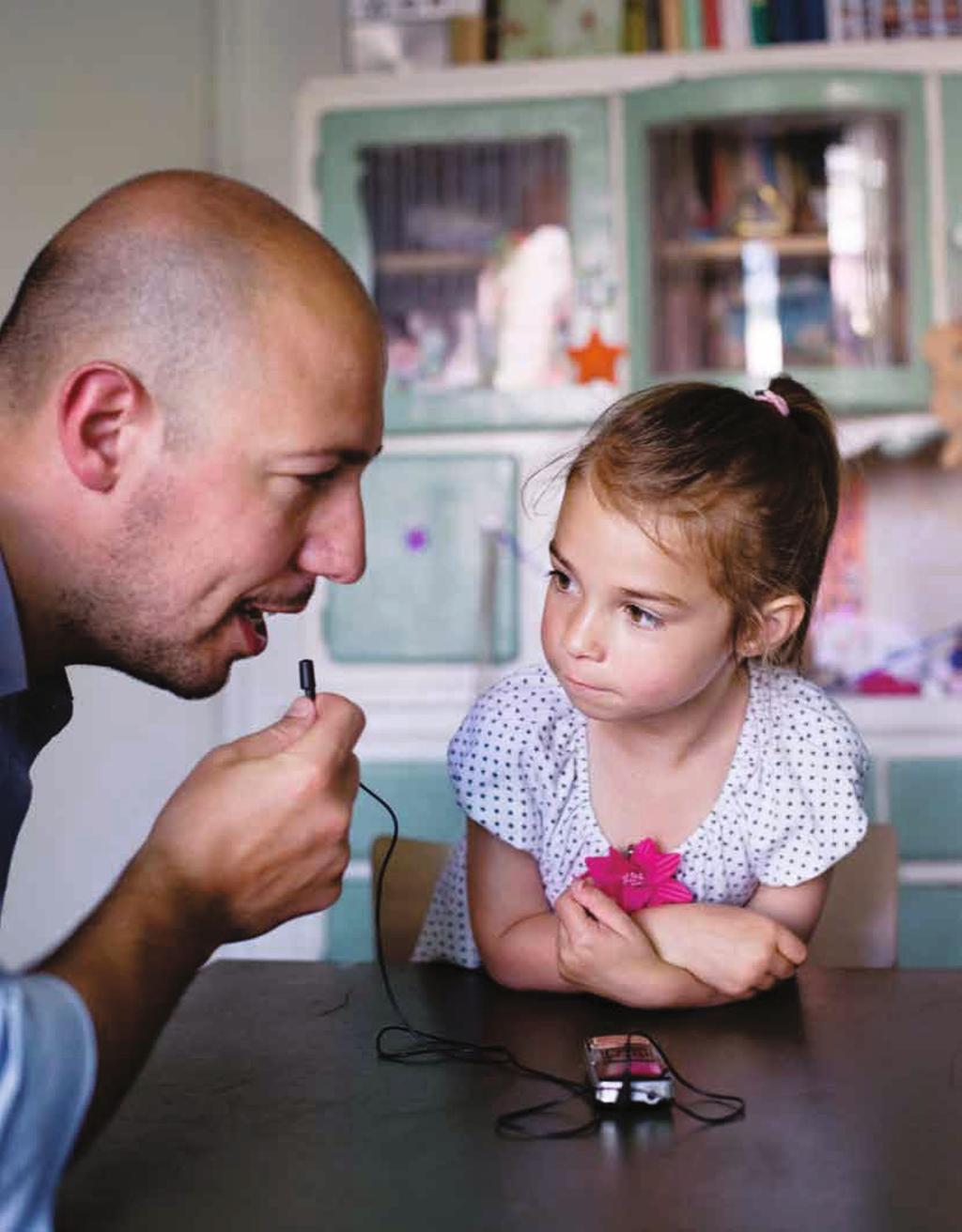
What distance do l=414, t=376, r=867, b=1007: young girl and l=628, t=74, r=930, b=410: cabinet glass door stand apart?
1571 mm

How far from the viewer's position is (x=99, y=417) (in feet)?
3.46

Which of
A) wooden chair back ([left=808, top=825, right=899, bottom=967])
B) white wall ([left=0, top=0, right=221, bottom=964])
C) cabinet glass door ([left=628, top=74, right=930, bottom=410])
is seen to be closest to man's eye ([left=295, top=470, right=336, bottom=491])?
wooden chair back ([left=808, top=825, right=899, bottom=967])

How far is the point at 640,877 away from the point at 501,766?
0.56ft

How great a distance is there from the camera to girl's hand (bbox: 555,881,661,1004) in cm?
112

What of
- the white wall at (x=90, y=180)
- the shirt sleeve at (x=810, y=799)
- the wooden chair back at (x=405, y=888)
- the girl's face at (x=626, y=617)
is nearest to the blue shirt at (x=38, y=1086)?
the girl's face at (x=626, y=617)

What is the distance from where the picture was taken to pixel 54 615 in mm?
1142

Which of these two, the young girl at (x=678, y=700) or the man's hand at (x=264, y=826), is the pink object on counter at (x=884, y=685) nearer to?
the young girl at (x=678, y=700)

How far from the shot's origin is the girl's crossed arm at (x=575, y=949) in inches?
44.0

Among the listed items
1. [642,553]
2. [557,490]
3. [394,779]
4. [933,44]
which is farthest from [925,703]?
[642,553]

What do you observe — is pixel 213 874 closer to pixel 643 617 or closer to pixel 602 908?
pixel 602 908

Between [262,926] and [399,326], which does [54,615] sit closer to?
[262,926]

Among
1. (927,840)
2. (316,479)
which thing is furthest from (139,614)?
(927,840)

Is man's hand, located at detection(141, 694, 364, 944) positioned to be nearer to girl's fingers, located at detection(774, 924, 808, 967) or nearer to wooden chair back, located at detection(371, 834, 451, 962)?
girl's fingers, located at detection(774, 924, 808, 967)

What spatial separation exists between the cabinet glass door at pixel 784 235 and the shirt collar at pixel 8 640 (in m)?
2.15
